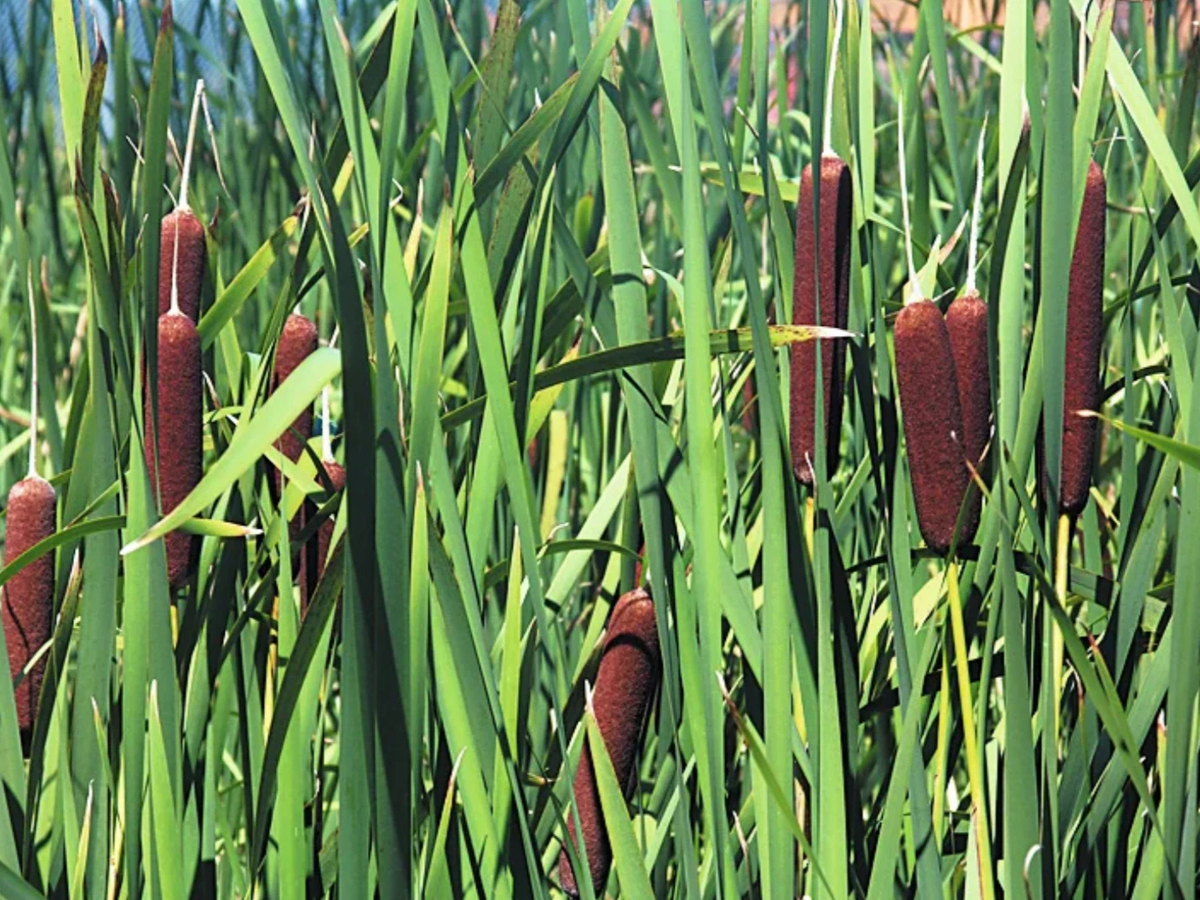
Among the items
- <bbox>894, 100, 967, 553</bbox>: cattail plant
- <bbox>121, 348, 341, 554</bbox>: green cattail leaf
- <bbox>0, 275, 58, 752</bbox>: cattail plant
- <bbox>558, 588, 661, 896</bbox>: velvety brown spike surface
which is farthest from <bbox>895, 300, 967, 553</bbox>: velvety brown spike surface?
<bbox>0, 275, 58, 752</bbox>: cattail plant

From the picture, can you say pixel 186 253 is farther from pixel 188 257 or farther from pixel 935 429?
pixel 935 429

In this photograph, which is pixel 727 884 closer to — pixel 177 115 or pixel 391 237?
pixel 391 237

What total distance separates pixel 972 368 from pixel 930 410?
0.17ft

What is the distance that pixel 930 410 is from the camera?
58 cm

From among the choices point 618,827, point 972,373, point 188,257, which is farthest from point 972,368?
point 188,257

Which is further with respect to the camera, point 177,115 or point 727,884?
point 177,115

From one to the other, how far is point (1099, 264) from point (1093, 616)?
29 centimetres

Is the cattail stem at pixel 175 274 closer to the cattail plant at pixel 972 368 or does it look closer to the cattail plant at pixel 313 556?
the cattail plant at pixel 313 556

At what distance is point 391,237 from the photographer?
53 centimetres

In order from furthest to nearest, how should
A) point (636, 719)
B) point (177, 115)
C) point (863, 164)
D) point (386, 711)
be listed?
point (177, 115) < point (863, 164) < point (636, 719) < point (386, 711)

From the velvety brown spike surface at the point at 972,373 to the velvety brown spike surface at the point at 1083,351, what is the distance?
40 mm

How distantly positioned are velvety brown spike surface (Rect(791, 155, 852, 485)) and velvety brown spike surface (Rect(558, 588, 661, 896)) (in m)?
0.11

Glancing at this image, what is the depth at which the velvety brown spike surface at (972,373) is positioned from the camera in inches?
→ 24.6

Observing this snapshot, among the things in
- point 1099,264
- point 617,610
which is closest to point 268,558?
point 617,610
